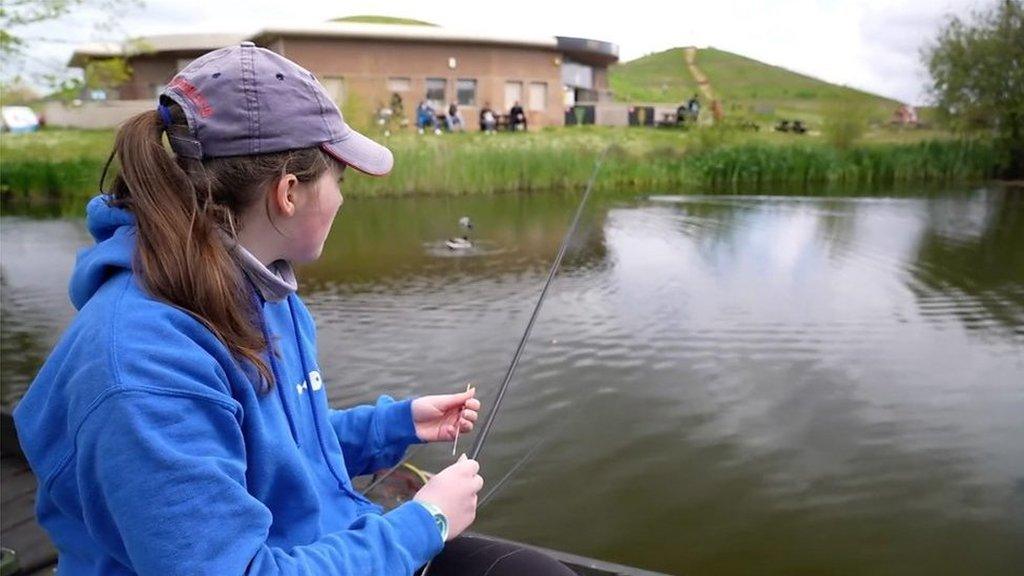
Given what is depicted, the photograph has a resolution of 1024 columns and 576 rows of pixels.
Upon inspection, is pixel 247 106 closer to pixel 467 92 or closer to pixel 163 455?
pixel 163 455

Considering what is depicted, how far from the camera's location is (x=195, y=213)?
1.03 m

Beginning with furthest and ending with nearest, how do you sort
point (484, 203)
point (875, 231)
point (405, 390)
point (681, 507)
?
1. point (484, 203)
2. point (875, 231)
3. point (405, 390)
4. point (681, 507)

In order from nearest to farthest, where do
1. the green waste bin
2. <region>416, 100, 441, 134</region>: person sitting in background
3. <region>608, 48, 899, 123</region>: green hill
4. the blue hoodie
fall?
the blue hoodie
the green waste bin
<region>416, 100, 441, 134</region>: person sitting in background
<region>608, 48, 899, 123</region>: green hill

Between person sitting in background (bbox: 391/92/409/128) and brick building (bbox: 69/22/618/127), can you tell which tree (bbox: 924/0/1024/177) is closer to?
brick building (bbox: 69/22/618/127)

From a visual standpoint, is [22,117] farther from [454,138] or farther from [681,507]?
[681,507]

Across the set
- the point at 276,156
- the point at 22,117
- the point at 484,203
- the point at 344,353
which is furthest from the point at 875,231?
the point at 22,117

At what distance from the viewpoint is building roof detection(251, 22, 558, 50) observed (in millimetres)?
26859

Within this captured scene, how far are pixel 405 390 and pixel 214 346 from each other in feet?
14.6

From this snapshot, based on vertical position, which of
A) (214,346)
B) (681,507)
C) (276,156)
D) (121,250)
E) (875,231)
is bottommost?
(681,507)

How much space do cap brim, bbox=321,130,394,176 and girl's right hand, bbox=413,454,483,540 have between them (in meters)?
0.48

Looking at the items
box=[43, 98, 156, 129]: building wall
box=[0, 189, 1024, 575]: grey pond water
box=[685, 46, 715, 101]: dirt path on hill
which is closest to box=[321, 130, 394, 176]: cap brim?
box=[0, 189, 1024, 575]: grey pond water

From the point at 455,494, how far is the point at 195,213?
57 centimetres

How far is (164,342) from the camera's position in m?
0.93

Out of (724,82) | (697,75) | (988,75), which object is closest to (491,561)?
(988,75)
